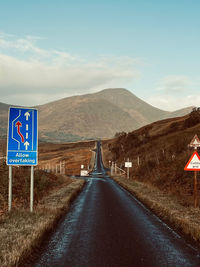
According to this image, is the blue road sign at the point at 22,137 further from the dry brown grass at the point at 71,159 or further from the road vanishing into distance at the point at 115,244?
the dry brown grass at the point at 71,159

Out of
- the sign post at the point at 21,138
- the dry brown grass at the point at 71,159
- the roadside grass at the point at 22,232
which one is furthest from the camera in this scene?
the dry brown grass at the point at 71,159

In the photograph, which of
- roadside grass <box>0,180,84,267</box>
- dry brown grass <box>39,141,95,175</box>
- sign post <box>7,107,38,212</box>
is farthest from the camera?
dry brown grass <box>39,141,95,175</box>

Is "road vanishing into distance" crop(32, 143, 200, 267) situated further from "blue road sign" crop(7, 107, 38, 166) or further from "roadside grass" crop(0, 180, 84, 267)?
"blue road sign" crop(7, 107, 38, 166)

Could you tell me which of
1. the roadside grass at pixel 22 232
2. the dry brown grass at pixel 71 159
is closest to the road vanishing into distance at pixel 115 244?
the roadside grass at pixel 22 232

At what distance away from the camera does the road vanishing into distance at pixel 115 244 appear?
573cm

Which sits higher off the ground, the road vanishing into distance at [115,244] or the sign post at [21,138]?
the sign post at [21,138]

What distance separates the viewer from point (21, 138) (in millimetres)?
10781

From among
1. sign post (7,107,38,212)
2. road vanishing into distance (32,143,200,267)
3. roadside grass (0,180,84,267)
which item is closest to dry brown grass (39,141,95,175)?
sign post (7,107,38,212)

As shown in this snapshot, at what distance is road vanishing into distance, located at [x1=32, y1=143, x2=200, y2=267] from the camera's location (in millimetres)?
5734

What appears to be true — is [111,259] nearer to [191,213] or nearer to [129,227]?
[129,227]

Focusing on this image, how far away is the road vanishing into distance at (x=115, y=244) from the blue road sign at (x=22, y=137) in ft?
8.86

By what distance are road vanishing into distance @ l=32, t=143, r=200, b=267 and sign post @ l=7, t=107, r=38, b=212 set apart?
2.60 meters

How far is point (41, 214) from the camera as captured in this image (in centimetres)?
1027

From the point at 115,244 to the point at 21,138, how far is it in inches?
222
